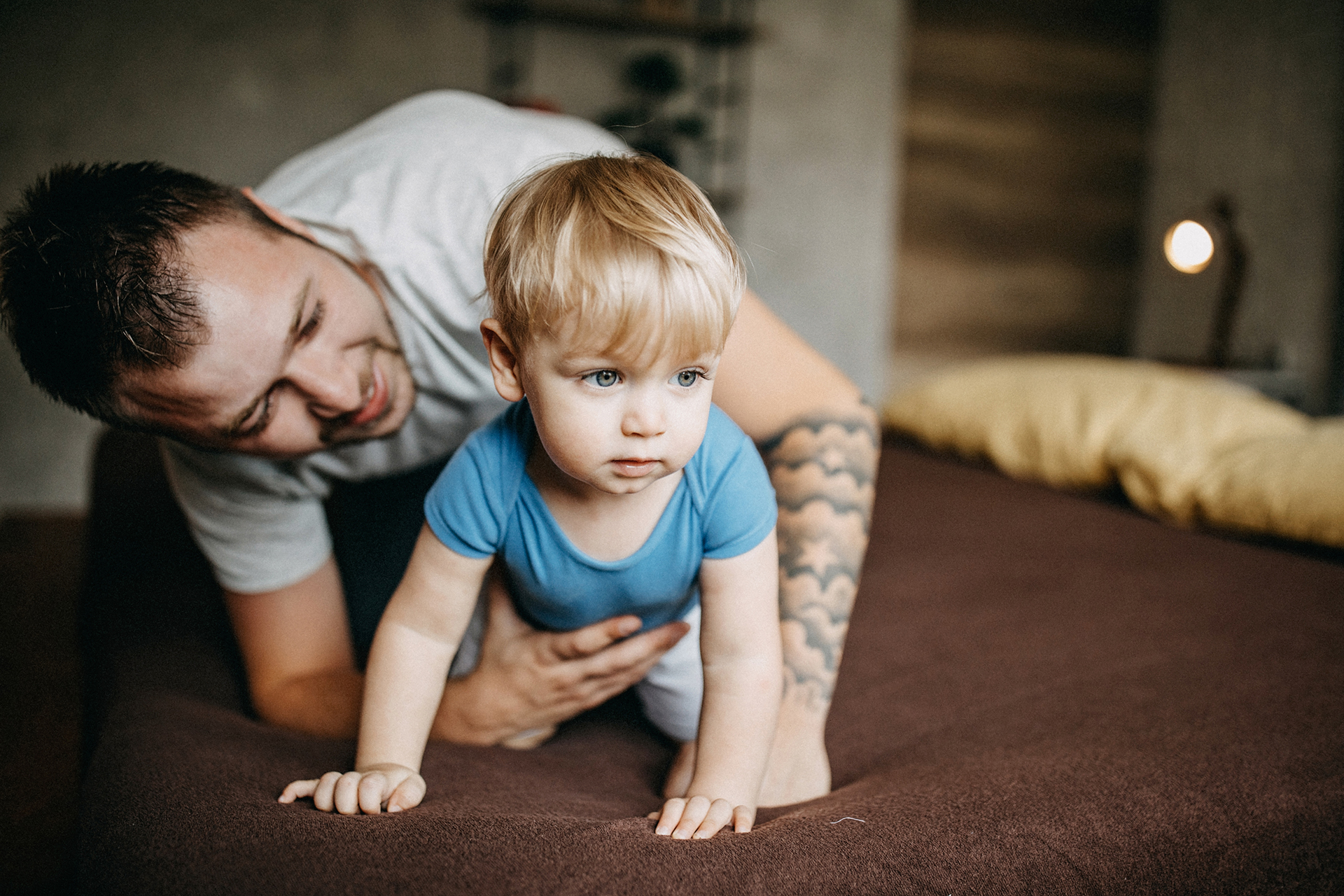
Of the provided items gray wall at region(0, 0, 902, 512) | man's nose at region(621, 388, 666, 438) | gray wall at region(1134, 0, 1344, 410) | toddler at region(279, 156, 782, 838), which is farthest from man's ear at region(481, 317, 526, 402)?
gray wall at region(1134, 0, 1344, 410)

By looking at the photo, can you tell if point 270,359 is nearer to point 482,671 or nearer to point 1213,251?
point 482,671

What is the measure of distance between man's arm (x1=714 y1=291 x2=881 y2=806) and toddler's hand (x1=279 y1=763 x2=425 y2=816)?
37cm

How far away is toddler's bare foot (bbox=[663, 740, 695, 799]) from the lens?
2.62ft

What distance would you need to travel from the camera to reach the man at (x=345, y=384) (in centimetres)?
83

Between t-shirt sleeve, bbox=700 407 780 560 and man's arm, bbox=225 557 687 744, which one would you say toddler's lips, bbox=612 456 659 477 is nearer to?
t-shirt sleeve, bbox=700 407 780 560

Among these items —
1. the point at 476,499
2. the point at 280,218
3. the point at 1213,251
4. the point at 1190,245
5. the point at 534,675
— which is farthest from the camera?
→ the point at 1213,251

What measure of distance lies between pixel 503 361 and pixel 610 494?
0.16 metres

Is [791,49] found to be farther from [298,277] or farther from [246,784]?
[246,784]

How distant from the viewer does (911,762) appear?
2.79ft

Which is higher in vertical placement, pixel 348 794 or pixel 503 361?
pixel 503 361

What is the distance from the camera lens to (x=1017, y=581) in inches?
53.1

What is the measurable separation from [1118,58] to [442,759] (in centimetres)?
426

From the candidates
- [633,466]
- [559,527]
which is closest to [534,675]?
[559,527]

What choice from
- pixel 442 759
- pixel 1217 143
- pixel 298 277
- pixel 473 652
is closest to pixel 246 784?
pixel 442 759
